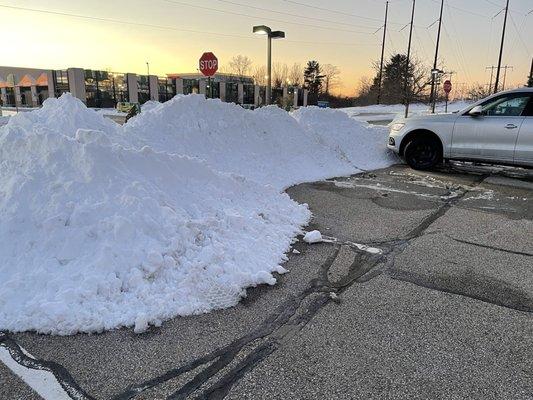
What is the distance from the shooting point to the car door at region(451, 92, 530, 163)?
8.79 meters

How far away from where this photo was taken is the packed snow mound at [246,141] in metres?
8.62

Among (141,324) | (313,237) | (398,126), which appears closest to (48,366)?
(141,324)

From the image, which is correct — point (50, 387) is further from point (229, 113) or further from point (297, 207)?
point (229, 113)

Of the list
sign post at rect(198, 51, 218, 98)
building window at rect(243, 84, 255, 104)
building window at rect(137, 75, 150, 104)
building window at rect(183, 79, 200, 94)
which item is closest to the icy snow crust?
sign post at rect(198, 51, 218, 98)

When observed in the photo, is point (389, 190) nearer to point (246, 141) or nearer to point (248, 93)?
point (246, 141)

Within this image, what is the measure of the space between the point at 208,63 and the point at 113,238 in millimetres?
9620

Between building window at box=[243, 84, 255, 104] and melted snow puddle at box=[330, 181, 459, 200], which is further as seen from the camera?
building window at box=[243, 84, 255, 104]

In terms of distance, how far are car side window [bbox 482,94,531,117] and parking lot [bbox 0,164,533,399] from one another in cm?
472

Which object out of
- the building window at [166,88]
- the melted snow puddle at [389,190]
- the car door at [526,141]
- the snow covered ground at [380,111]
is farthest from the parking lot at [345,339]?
the building window at [166,88]

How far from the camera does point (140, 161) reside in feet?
17.6

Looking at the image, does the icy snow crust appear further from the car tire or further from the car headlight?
the car headlight

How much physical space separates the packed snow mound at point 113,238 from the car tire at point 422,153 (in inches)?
228

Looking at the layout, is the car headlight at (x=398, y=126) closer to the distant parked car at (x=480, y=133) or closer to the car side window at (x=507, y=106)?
the distant parked car at (x=480, y=133)

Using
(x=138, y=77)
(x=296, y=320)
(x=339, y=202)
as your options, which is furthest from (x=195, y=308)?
(x=138, y=77)
